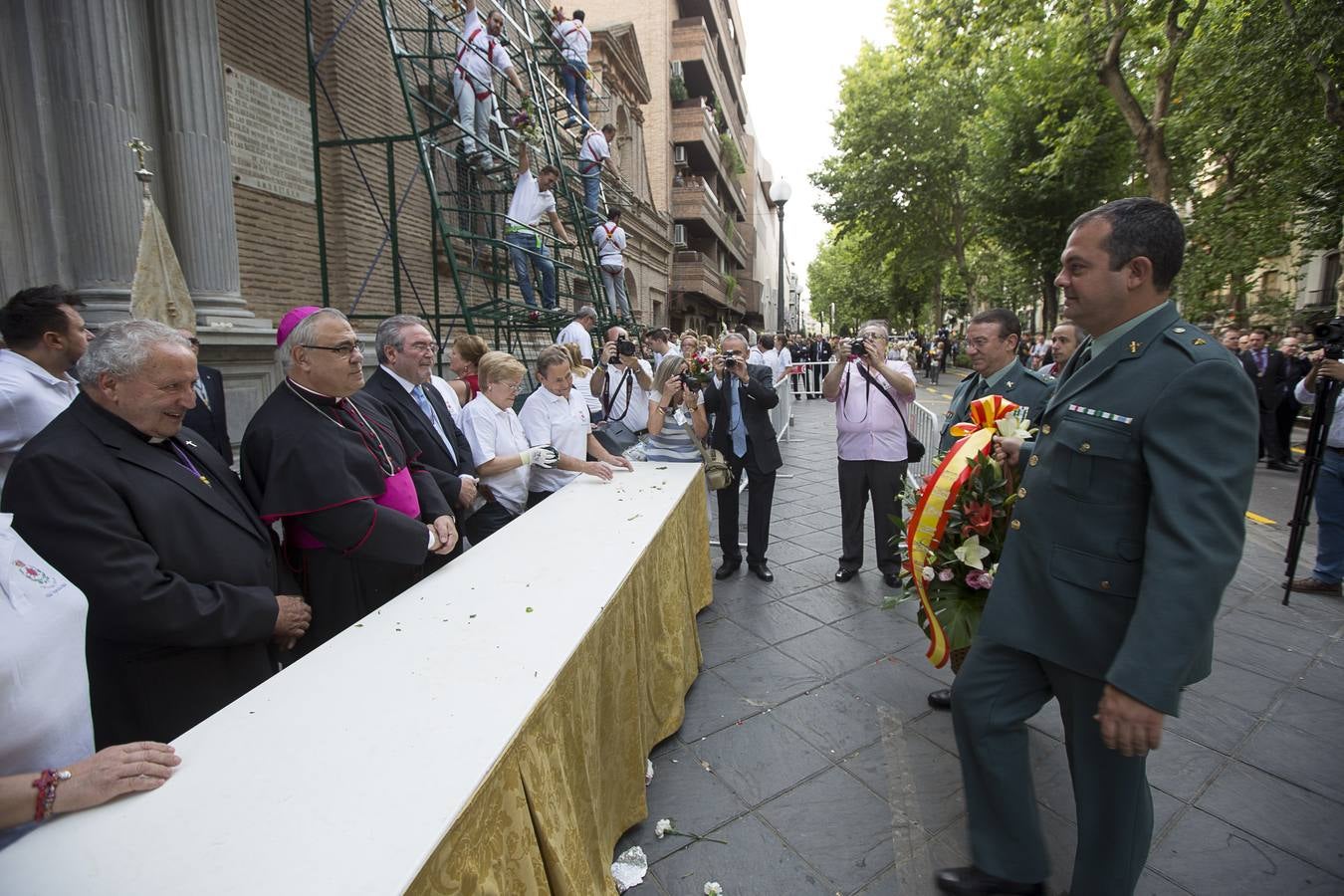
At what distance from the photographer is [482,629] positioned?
213cm

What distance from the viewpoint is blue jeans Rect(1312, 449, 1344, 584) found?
4.76 meters

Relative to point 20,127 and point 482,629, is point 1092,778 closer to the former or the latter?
point 482,629

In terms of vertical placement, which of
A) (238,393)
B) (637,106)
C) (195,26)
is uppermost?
(637,106)

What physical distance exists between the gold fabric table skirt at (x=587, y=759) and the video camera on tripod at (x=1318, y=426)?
426cm

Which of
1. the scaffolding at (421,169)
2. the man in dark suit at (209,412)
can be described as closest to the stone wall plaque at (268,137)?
the scaffolding at (421,169)

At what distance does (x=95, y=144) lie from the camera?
190 inches

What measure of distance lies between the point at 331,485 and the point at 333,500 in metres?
0.05

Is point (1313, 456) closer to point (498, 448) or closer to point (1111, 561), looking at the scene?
point (1111, 561)

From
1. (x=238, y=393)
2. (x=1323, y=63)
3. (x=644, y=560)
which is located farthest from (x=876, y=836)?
(x=1323, y=63)

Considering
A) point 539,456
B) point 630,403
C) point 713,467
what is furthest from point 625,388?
point 539,456

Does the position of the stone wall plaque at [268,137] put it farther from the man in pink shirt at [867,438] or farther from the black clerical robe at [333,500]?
the man in pink shirt at [867,438]

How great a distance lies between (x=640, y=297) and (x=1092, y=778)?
18999 millimetres

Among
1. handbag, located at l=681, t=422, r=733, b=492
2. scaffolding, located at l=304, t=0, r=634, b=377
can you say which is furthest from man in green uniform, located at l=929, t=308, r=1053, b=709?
scaffolding, located at l=304, t=0, r=634, b=377

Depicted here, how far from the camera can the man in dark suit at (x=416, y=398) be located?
3396 mm
